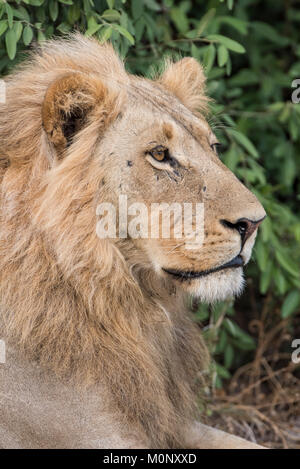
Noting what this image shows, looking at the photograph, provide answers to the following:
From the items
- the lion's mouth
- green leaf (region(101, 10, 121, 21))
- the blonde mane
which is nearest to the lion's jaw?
the lion's mouth

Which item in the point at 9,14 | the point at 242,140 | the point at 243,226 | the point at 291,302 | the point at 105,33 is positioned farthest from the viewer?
the point at 291,302

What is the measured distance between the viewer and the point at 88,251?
9.01 ft

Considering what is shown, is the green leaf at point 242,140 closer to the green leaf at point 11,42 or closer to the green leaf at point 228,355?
the green leaf at point 228,355

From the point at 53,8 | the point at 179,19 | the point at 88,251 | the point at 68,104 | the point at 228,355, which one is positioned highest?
the point at 53,8

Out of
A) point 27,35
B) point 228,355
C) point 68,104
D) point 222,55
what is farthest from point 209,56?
point 228,355

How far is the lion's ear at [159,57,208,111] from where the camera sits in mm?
3328

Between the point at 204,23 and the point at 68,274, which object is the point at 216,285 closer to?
the point at 68,274

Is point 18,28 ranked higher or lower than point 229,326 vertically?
higher

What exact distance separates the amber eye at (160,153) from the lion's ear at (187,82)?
1.90 feet

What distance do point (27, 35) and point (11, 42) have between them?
0.32 feet

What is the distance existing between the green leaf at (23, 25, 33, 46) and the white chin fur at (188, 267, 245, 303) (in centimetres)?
142

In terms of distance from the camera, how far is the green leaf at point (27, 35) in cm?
339

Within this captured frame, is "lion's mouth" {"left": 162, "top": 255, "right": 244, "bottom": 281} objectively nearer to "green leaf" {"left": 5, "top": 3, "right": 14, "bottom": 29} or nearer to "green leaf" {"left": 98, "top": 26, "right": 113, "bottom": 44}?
"green leaf" {"left": 98, "top": 26, "right": 113, "bottom": 44}

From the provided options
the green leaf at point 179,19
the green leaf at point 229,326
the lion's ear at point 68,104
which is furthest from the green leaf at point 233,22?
the lion's ear at point 68,104
